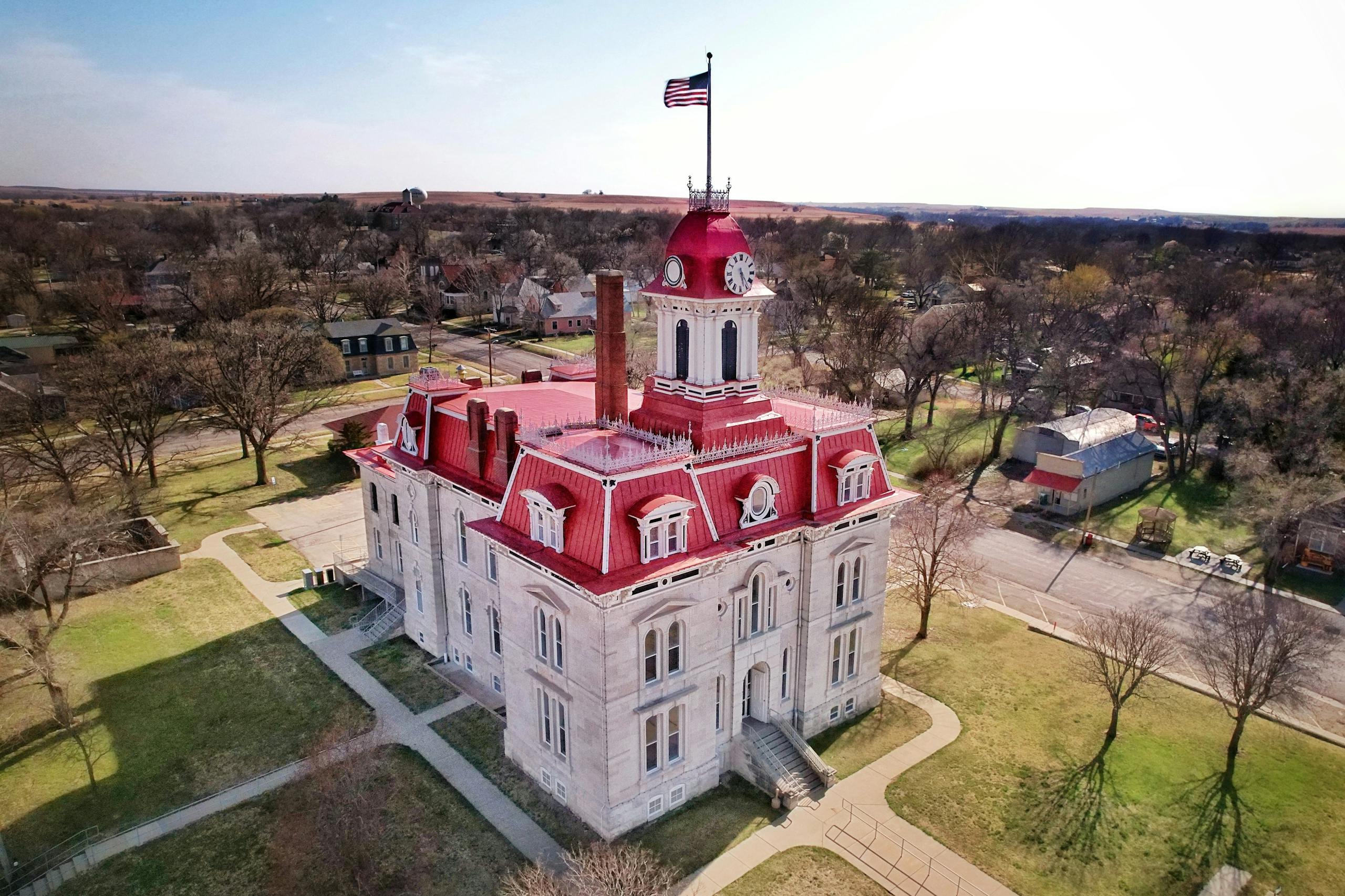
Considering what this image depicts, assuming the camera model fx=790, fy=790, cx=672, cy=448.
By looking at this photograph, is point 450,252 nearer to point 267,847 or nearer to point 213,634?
point 213,634

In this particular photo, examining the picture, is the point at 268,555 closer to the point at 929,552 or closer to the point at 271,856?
the point at 271,856

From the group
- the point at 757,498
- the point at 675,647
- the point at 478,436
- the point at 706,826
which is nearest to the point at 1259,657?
the point at 757,498

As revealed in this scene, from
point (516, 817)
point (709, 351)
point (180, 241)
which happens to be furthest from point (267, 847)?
point (180, 241)

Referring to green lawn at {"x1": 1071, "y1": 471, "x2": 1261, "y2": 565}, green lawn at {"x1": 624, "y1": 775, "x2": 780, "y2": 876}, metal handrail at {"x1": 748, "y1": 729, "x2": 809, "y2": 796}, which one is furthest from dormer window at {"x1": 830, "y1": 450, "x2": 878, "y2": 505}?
green lawn at {"x1": 1071, "y1": 471, "x2": 1261, "y2": 565}

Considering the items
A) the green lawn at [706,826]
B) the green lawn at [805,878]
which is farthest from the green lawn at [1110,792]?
the green lawn at [706,826]

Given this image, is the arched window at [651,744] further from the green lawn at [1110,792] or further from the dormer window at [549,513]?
the green lawn at [1110,792]

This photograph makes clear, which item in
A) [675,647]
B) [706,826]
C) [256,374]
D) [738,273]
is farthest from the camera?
[256,374]

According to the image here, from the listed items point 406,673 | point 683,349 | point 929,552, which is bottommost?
point 406,673
